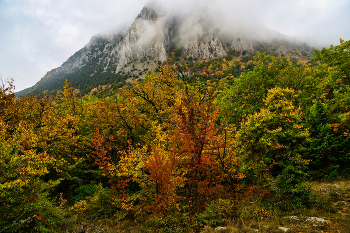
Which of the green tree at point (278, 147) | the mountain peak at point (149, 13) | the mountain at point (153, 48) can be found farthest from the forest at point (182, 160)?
the mountain peak at point (149, 13)

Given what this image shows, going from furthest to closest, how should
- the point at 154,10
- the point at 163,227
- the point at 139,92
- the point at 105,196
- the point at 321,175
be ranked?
the point at 154,10
the point at 139,92
the point at 321,175
the point at 105,196
the point at 163,227

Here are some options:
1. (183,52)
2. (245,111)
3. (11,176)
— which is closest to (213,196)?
(11,176)

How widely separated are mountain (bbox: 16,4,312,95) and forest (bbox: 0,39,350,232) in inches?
4734

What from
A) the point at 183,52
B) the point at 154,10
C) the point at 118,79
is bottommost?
the point at 118,79

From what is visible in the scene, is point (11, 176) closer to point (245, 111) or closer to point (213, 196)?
point (213, 196)

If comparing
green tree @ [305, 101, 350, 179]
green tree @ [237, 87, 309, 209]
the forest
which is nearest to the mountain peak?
the forest

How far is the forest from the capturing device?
6.61m

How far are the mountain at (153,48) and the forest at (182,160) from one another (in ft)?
394

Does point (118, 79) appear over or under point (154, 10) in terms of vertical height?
under

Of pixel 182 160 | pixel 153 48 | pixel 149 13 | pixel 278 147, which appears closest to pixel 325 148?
pixel 278 147

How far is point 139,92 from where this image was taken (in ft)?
52.7

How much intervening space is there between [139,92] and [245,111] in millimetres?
12594

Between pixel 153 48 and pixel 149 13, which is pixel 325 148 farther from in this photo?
pixel 149 13

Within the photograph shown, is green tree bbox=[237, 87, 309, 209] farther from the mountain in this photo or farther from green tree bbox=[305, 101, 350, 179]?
the mountain
